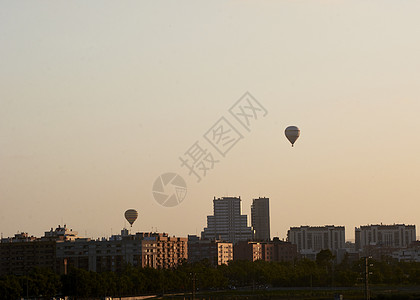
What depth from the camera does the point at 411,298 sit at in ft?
333

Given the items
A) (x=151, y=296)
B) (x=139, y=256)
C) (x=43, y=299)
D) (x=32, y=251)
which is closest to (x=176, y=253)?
(x=139, y=256)

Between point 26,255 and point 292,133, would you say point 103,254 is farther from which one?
point 292,133

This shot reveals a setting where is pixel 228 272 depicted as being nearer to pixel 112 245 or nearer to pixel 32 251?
pixel 112 245

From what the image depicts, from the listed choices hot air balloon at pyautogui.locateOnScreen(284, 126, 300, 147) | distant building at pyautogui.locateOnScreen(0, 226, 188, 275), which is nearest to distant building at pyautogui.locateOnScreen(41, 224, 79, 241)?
distant building at pyautogui.locateOnScreen(0, 226, 188, 275)

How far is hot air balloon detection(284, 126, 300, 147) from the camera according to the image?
4493 inches

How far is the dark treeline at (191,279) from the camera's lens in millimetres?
114750

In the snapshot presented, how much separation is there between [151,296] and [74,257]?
4613 centimetres

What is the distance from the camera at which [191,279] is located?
467 feet

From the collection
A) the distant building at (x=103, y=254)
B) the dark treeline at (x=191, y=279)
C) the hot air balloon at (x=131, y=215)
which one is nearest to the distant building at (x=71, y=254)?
the distant building at (x=103, y=254)

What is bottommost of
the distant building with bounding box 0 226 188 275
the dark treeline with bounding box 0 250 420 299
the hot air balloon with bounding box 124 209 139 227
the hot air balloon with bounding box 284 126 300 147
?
the dark treeline with bounding box 0 250 420 299

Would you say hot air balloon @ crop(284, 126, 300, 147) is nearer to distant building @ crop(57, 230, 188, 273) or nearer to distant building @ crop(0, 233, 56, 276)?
distant building @ crop(57, 230, 188, 273)

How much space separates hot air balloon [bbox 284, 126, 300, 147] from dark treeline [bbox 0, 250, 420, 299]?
24074 mm

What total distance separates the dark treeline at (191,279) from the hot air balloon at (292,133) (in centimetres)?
2407

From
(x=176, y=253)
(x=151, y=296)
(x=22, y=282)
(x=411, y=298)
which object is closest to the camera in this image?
(x=411, y=298)
